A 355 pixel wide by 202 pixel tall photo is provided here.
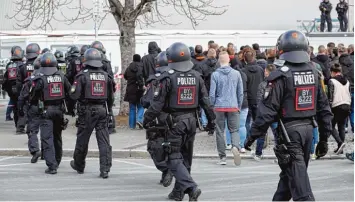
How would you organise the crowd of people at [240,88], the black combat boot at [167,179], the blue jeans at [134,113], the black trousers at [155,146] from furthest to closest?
1. the blue jeans at [134,113]
2. the crowd of people at [240,88]
3. the black combat boot at [167,179]
4. the black trousers at [155,146]

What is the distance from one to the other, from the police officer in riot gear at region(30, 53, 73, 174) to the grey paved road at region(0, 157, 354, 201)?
1.11ft

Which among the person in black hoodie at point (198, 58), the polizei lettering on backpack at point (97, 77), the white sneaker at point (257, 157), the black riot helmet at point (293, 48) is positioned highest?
the black riot helmet at point (293, 48)

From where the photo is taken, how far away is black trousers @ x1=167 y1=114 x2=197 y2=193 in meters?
9.52

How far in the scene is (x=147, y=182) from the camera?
11.4 meters

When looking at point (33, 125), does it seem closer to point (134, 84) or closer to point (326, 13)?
point (134, 84)

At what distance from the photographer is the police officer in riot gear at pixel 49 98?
40.2 feet

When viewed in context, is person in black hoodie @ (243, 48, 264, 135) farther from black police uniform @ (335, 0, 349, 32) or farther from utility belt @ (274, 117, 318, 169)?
black police uniform @ (335, 0, 349, 32)

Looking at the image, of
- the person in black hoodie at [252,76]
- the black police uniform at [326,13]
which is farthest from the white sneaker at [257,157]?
the black police uniform at [326,13]

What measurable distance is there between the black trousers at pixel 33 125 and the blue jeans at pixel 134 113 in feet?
14.4

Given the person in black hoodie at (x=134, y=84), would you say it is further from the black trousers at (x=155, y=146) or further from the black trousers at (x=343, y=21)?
the black trousers at (x=343, y=21)

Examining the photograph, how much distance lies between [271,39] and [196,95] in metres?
16.8

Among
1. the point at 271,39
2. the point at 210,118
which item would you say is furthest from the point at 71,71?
the point at 271,39

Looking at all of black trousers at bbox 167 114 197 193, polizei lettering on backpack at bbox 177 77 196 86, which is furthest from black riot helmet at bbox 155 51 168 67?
black trousers at bbox 167 114 197 193

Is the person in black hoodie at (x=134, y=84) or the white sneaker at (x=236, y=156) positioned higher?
the person in black hoodie at (x=134, y=84)
